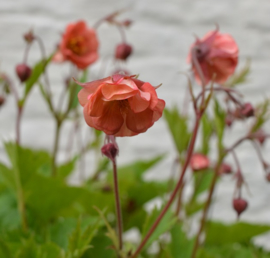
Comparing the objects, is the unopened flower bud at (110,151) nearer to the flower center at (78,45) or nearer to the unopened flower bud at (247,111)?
the unopened flower bud at (247,111)

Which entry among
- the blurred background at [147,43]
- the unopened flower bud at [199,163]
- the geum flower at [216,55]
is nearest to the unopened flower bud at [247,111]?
the geum flower at [216,55]

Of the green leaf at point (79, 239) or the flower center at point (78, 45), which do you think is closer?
the green leaf at point (79, 239)

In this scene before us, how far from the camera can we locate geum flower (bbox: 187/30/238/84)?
1.19 feet

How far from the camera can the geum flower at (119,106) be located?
221 millimetres

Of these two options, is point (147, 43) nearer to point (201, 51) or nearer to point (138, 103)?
point (201, 51)

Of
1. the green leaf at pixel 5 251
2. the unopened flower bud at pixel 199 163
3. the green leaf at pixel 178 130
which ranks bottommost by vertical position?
the green leaf at pixel 5 251

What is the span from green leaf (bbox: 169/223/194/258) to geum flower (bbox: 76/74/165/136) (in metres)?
0.23

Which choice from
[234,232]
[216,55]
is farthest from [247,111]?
Result: [234,232]

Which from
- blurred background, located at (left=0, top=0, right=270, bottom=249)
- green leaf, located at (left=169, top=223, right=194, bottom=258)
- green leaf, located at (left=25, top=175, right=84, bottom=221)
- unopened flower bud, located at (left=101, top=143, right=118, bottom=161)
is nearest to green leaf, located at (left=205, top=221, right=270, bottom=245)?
green leaf, located at (left=169, top=223, right=194, bottom=258)

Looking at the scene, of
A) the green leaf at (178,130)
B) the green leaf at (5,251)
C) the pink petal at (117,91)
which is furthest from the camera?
the green leaf at (178,130)

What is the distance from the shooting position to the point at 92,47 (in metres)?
0.56

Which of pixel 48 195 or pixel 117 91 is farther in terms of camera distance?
pixel 48 195

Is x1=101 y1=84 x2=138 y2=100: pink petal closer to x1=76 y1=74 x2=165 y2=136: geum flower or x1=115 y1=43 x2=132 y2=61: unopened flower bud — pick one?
x1=76 y1=74 x2=165 y2=136: geum flower

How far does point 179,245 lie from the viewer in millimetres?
440
